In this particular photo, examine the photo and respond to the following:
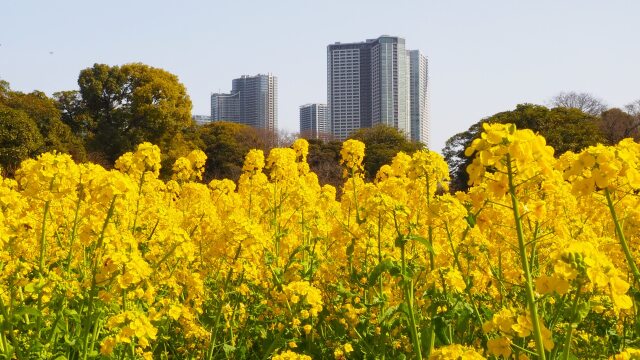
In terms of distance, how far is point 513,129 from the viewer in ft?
6.99

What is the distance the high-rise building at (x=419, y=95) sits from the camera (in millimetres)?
64062

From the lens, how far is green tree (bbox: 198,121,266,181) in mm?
28766

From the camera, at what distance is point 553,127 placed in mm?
25766

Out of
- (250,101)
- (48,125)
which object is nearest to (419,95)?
(250,101)

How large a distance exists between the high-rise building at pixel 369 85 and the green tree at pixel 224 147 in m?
27.1

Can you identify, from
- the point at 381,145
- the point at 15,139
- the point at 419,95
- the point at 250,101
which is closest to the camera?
the point at 15,139

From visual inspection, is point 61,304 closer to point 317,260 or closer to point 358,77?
point 317,260

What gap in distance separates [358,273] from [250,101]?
236 ft

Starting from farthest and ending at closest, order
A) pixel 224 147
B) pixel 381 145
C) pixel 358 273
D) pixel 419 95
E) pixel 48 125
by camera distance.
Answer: pixel 419 95 → pixel 224 147 → pixel 381 145 → pixel 48 125 → pixel 358 273

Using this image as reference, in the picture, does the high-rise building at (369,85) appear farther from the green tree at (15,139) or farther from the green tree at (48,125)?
the green tree at (15,139)

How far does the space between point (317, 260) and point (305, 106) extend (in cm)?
7195

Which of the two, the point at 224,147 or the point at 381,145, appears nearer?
the point at 381,145

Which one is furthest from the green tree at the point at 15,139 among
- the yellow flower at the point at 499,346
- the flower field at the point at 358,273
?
the yellow flower at the point at 499,346

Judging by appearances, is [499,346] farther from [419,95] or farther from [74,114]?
[419,95]
